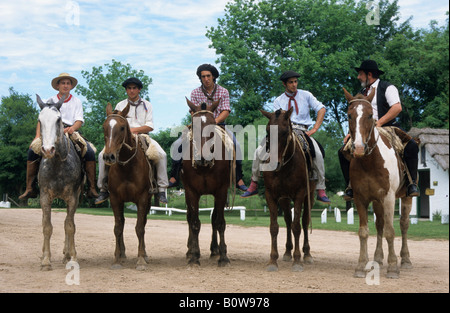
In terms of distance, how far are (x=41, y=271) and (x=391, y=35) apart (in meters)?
39.7

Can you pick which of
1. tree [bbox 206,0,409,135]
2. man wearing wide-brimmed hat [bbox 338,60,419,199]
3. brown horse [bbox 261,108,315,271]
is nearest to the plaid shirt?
brown horse [bbox 261,108,315,271]

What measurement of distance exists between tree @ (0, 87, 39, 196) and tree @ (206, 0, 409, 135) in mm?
25576

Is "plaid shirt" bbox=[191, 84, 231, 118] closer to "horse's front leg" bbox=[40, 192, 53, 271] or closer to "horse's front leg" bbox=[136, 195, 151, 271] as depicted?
"horse's front leg" bbox=[136, 195, 151, 271]

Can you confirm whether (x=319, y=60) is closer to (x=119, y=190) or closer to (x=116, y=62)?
(x=116, y=62)

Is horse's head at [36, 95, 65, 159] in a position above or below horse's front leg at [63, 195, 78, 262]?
above

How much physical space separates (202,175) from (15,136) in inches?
1949

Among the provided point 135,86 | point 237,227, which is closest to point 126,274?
point 135,86

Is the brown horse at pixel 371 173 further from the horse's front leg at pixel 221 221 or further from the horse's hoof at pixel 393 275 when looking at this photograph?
the horse's front leg at pixel 221 221

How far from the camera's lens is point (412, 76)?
1337 inches

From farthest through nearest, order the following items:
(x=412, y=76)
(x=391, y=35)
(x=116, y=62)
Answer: (x=116, y=62)
(x=391, y=35)
(x=412, y=76)

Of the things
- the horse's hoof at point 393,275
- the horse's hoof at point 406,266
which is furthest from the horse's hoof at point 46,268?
the horse's hoof at point 406,266

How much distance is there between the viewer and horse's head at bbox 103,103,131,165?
338 inches

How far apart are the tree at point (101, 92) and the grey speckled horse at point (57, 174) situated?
1321 inches

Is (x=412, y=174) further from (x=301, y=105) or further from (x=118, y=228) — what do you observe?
(x=118, y=228)
